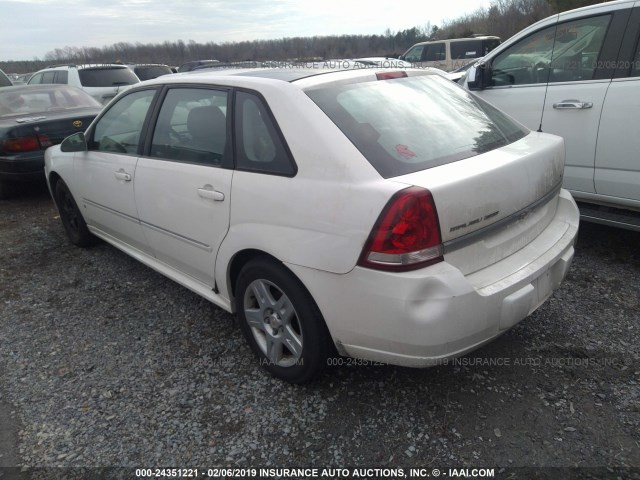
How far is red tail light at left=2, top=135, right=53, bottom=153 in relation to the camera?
5.98 meters

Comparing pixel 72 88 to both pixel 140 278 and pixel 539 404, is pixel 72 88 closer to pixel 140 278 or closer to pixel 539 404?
pixel 140 278

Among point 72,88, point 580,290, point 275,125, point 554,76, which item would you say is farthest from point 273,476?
point 72,88

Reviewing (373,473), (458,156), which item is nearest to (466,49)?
(458,156)

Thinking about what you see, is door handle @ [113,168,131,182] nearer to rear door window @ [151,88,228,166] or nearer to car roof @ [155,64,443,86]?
rear door window @ [151,88,228,166]

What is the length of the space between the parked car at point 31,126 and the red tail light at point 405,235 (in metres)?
5.65

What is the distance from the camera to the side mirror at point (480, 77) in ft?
14.9

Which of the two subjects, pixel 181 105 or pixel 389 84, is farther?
pixel 181 105

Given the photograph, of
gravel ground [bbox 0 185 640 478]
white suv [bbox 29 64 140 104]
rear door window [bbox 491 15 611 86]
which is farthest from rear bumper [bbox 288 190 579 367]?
white suv [bbox 29 64 140 104]

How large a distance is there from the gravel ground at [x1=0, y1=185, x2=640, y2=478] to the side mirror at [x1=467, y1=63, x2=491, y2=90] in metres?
2.07

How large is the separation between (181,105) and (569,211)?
2.46 metres

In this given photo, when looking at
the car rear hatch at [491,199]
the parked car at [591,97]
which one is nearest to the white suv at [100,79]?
the parked car at [591,97]

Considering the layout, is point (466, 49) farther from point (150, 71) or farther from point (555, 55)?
point (555, 55)

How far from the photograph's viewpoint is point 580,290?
338 cm

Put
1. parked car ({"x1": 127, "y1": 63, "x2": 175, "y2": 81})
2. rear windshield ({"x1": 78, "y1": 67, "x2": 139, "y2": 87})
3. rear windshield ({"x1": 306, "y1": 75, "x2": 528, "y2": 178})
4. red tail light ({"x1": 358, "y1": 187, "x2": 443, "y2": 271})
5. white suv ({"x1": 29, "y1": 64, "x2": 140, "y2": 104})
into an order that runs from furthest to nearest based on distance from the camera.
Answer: parked car ({"x1": 127, "y1": 63, "x2": 175, "y2": 81}) < rear windshield ({"x1": 78, "y1": 67, "x2": 139, "y2": 87}) < white suv ({"x1": 29, "y1": 64, "x2": 140, "y2": 104}) < rear windshield ({"x1": 306, "y1": 75, "x2": 528, "y2": 178}) < red tail light ({"x1": 358, "y1": 187, "x2": 443, "y2": 271})
